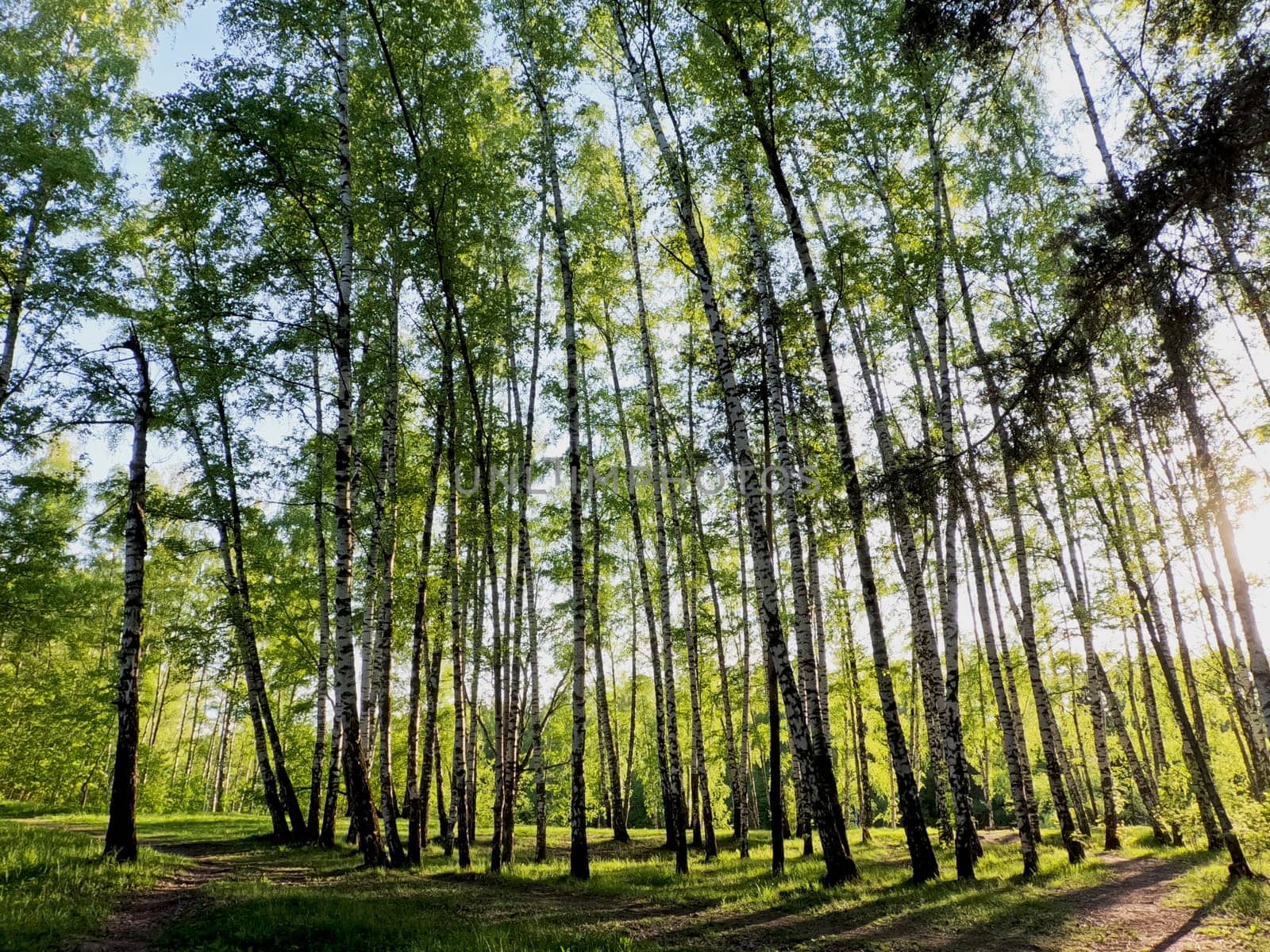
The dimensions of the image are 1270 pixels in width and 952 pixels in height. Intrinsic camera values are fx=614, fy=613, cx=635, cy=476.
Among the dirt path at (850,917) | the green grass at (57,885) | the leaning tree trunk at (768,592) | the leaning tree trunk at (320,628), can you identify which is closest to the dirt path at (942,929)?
the dirt path at (850,917)

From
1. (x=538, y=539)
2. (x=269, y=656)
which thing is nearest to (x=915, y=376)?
(x=538, y=539)

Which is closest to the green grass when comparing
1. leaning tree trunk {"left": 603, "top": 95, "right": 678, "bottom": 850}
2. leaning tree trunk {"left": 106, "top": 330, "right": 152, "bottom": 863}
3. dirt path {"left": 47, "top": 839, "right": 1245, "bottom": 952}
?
dirt path {"left": 47, "top": 839, "right": 1245, "bottom": 952}

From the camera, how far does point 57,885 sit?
8.05 meters

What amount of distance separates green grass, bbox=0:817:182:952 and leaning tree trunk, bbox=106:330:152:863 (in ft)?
1.49

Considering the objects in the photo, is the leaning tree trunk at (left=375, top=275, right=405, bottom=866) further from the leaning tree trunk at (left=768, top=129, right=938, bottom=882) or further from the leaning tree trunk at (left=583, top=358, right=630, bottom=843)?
the leaning tree trunk at (left=768, top=129, right=938, bottom=882)

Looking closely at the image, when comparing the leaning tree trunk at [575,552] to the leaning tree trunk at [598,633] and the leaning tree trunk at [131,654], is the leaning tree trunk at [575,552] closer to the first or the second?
the leaning tree trunk at [598,633]

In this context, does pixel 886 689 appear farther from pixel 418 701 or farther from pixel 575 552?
pixel 418 701

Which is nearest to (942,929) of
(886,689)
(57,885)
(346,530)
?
(886,689)

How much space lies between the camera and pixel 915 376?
17.6m

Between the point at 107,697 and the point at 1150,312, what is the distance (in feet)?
86.9

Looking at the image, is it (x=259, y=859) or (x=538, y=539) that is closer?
(x=259, y=859)

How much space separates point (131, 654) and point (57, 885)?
11.9ft

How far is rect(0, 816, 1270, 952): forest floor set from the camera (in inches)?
256

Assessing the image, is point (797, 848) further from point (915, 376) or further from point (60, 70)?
point (60, 70)
